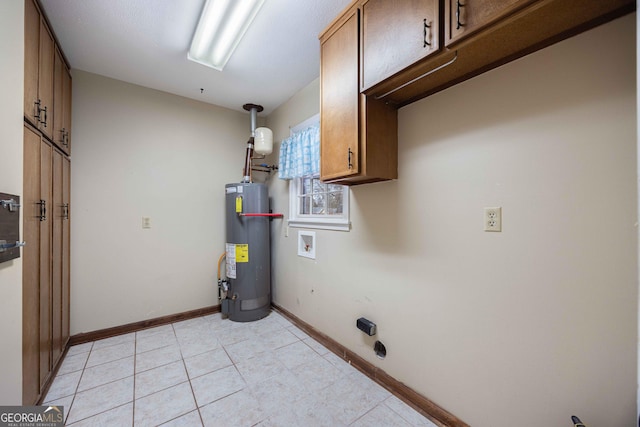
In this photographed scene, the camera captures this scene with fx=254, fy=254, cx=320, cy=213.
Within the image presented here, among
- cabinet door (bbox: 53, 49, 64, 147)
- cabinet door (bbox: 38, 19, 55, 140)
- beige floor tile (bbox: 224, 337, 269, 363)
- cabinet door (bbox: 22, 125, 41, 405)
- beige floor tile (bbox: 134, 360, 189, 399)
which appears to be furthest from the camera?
beige floor tile (bbox: 224, 337, 269, 363)

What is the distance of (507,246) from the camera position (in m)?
1.20

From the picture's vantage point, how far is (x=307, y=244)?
8.84ft

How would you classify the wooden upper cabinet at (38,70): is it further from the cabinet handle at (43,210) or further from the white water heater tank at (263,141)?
the white water heater tank at (263,141)

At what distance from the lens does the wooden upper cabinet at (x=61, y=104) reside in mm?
1841

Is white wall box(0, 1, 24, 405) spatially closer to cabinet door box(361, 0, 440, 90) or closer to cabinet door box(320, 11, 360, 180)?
cabinet door box(320, 11, 360, 180)

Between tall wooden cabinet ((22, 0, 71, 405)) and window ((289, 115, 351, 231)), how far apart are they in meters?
1.85

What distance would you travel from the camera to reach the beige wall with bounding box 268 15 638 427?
3.11 ft

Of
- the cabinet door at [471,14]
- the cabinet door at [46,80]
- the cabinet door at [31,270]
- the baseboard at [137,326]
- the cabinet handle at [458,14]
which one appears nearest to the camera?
the cabinet door at [471,14]

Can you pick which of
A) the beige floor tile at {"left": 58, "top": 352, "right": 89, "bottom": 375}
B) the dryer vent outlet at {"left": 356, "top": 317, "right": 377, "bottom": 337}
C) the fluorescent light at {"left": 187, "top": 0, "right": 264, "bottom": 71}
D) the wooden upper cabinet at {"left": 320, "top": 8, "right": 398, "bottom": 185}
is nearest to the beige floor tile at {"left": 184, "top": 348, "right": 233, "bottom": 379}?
the beige floor tile at {"left": 58, "top": 352, "right": 89, "bottom": 375}

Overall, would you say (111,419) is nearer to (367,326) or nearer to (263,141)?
(367,326)

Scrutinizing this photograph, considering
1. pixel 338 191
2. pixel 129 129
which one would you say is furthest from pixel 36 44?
pixel 338 191

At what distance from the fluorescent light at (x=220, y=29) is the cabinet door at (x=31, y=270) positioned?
3.87ft

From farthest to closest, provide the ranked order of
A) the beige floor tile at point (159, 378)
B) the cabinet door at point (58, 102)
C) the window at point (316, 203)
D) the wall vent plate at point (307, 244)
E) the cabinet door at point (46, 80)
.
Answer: the wall vent plate at point (307, 244) < the window at point (316, 203) < the cabinet door at point (58, 102) < the beige floor tile at point (159, 378) < the cabinet door at point (46, 80)

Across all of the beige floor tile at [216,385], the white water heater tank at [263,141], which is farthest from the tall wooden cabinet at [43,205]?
the white water heater tank at [263,141]
